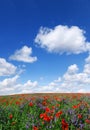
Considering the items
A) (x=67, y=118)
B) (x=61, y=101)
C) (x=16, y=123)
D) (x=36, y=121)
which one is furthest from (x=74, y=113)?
(x=61, y=101)

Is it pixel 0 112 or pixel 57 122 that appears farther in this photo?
pixel 0 112

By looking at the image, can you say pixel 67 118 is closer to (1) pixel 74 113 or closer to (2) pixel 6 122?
(1) pixel 74 113

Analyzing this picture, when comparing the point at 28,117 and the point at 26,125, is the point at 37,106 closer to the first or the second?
the point at 28,117

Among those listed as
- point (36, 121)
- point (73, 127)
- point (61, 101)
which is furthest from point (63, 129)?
point (61, 101)

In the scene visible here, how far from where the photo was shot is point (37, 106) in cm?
1296

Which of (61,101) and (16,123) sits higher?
(61,101)

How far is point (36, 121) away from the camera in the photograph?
10258 mm

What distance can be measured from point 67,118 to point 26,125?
163cm

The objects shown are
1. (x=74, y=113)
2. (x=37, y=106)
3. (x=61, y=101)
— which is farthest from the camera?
(x=61, y=101)

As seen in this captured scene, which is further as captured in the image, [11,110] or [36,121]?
[11,110]

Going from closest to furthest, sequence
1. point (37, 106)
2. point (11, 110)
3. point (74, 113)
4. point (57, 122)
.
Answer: point (57, 122)
point (74, 113)
point (11, 110)
point (37, 106)

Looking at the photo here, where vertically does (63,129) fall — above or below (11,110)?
below

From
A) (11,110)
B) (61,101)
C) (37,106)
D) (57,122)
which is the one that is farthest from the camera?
(61,101)

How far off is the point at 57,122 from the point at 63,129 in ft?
2.27
